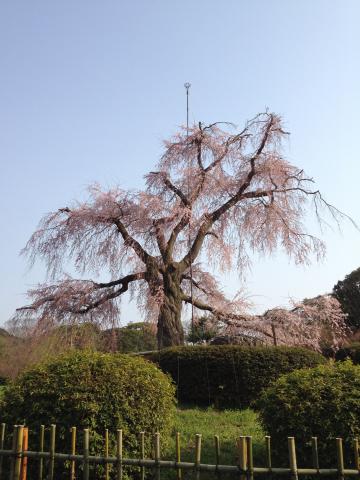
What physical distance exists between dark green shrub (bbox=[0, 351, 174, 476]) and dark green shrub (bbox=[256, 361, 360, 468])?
47.8 inches

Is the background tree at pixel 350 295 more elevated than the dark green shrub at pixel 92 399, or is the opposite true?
the background tree at pixel 350 295

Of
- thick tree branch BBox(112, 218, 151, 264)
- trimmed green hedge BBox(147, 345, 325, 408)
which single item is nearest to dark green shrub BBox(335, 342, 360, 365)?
trimmed green hedge BBox(147, 345, 325, 408)

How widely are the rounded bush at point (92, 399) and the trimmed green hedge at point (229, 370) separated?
12.6 ft

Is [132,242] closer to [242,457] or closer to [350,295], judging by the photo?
[242,457]

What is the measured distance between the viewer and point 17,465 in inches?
156

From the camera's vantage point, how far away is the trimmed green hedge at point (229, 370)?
9.11 metres

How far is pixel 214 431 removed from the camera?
714cm

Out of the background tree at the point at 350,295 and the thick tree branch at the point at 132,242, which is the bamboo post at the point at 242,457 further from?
the background tree at the point at 350,295

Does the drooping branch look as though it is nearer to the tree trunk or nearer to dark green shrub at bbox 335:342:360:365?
the tree trunk

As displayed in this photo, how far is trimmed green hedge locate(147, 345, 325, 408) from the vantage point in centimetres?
911

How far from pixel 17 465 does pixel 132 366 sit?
1.70m

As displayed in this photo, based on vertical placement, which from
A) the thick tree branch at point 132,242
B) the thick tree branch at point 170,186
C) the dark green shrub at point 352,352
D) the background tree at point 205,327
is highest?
the thick tree branch at point 170,186

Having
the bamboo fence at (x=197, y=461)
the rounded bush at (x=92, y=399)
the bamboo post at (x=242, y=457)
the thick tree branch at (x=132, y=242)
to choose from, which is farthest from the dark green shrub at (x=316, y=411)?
the thick tree branch at (x=132, y=242)

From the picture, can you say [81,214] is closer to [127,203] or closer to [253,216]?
[127,203]
